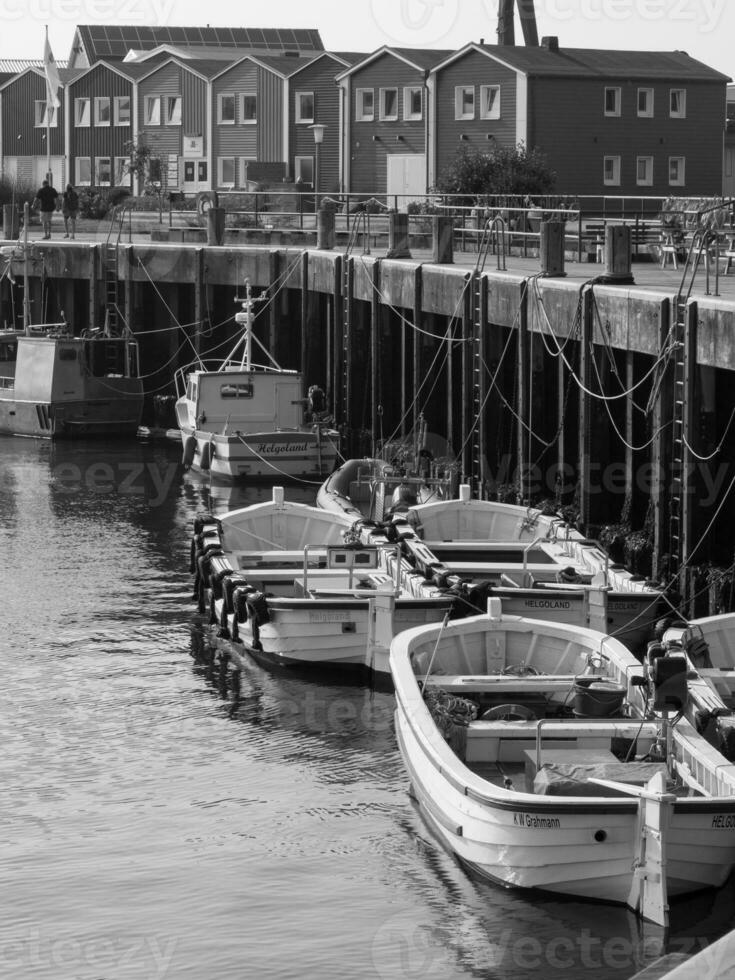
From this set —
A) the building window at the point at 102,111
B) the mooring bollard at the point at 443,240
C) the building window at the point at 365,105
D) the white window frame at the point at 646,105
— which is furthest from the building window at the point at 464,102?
the mooring bollard at the point at 443,240

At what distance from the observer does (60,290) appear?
47.3 m

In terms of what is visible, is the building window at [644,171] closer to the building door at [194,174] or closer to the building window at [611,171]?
the building window at [611,171]

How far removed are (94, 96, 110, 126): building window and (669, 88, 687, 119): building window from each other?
94.3 feet

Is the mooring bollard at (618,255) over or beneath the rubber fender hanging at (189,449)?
over

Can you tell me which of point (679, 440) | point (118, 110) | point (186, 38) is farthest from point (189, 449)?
point (186, 38)

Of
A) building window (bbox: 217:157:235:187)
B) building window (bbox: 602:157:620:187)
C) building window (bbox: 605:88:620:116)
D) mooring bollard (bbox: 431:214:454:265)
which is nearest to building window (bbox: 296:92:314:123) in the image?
building window (bbox: 217:157:235:187)

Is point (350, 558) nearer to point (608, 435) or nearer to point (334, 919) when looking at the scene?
point (608, 435)

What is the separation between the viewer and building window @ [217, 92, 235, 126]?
7081cm

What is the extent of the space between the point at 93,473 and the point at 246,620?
1621 cm

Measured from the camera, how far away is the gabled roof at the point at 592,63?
186 ft

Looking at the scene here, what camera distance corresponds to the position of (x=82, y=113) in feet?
258

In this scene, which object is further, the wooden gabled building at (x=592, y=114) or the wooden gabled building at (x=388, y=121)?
the wooden gabled building at (x=388, y=121)

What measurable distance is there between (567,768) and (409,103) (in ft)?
165

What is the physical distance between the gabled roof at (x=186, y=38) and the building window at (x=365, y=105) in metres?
30.5
